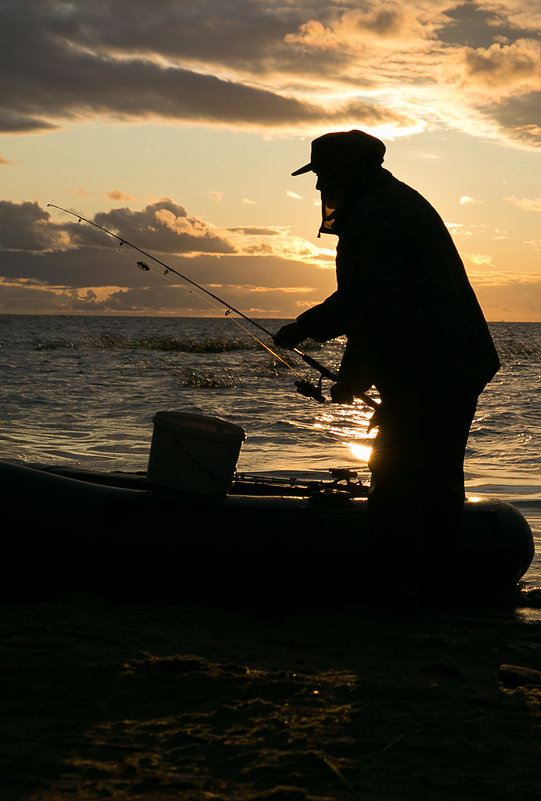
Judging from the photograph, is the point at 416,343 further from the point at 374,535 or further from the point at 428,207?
the point at 374,535

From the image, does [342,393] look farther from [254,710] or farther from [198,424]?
[254,710]

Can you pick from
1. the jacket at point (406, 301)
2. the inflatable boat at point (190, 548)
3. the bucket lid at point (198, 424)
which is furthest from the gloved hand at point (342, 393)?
the inflatable boat at point (190, 548)

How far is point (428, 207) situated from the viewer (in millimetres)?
4156

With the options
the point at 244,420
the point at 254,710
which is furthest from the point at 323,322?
the point at 244,420

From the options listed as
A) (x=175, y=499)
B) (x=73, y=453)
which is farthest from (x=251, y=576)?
(x=73, y=453)

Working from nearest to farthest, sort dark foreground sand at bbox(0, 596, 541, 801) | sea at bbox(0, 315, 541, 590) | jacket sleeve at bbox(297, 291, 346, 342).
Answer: dark foreground sand at bbox(0, 596, 541, 801) → jacket sleeve at bbox(297, 291, 346, 342) → sea at bbox(0, 315, 541, 590)

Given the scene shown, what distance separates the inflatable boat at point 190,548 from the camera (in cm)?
434

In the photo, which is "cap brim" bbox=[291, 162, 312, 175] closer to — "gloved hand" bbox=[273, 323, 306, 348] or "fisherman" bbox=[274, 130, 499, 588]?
"fisherman" bbox=[274, 130, 499, 588]

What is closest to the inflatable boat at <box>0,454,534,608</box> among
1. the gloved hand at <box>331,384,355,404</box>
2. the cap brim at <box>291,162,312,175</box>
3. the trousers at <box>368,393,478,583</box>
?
the trousers at <box>368,393,478,583</box>

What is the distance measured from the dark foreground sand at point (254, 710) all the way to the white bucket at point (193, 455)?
0.83 m

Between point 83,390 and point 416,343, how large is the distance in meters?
15.4

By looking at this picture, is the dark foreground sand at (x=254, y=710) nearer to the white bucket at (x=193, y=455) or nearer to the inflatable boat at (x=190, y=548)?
the inflatable boat at (x=190, y=548)

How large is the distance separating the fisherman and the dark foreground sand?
0.69 meters

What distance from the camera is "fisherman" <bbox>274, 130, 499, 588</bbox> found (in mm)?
4008
